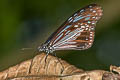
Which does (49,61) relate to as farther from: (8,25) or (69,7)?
(69,7)

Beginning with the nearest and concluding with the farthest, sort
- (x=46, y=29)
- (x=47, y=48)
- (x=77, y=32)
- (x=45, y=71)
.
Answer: (x=45, y=71), (x=47, y=48), (x=77, y=32), (x=46, y=29)

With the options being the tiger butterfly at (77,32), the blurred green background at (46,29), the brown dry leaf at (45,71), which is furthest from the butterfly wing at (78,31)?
the blurred green background at (46,29)

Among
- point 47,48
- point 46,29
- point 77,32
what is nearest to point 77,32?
point 77,32

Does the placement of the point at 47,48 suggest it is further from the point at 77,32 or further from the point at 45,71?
the point at 45,71

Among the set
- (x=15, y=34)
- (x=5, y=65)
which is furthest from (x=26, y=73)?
(x=15, y=34)

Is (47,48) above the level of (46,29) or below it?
below

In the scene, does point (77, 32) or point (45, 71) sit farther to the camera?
point (77, 32)
